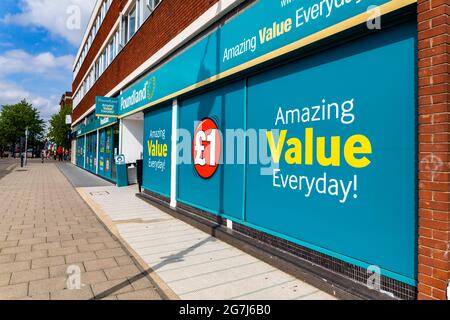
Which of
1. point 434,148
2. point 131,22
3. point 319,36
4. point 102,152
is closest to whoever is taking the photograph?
point 434,148

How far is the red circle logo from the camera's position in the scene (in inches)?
237

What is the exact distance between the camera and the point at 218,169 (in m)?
5.96

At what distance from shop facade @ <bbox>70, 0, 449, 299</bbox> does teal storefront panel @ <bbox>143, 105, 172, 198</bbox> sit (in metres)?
1.77

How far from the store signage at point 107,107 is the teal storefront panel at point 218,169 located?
7145 millimetres

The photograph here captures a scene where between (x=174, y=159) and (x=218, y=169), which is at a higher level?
(x=174, y=159)

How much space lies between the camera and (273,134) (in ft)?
15.0

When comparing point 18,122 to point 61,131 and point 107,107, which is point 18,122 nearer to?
point 61,131

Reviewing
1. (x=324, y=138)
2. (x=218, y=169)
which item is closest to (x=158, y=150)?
(x=218, y=169)

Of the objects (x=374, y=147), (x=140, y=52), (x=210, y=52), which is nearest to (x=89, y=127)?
(x=140, y=52)

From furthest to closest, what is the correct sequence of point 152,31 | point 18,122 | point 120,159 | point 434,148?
point 18,122 → point 120,159 → point 152,31 → point 434,148

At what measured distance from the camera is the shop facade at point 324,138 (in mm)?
2902

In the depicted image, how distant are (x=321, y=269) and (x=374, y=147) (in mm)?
1499

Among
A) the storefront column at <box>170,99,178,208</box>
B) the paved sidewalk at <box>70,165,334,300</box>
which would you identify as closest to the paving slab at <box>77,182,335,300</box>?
the paved sidewalk at <box>70,165,334,300</box>

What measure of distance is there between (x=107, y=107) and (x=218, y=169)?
365 inches
